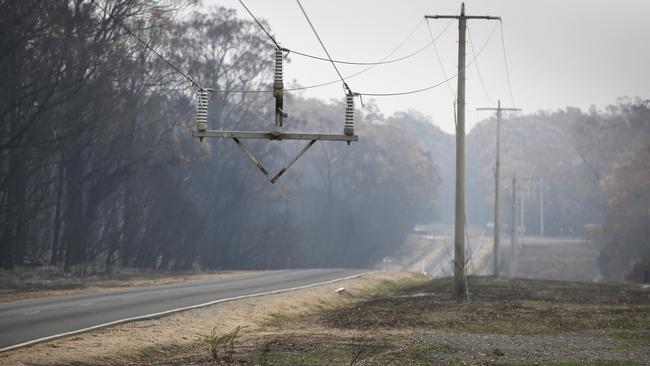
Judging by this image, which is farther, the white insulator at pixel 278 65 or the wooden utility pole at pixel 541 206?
the wooden utility pole at pixel 541 206

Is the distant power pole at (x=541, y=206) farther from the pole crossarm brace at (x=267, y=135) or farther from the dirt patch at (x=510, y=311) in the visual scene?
the pole crossarm brace at (x=267, y=135)

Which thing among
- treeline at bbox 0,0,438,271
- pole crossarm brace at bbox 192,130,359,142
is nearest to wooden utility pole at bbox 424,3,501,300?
pole crossarm brace at bbox 192,130,359,142

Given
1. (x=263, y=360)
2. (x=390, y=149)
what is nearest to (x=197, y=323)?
(x=263, y=360)

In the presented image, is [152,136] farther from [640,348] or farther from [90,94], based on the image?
[640,348]

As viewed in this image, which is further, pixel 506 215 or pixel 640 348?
pixel 506 215

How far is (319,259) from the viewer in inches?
3885

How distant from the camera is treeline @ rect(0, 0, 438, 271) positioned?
144 ft

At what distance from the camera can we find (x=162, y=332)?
74.2 feet

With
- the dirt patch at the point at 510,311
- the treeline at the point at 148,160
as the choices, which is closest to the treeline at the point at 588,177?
the treeline at the point at 148,160

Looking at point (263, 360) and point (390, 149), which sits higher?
point (390, 149)

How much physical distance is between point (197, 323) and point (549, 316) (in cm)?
1014

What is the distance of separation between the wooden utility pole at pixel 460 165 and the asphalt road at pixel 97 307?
805 centimetres

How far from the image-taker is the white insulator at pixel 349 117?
18688mm

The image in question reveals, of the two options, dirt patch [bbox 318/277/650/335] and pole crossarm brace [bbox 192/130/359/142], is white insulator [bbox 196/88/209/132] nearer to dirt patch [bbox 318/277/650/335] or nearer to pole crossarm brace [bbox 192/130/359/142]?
pole crossarm brace [bbox 192/130/359/142]
